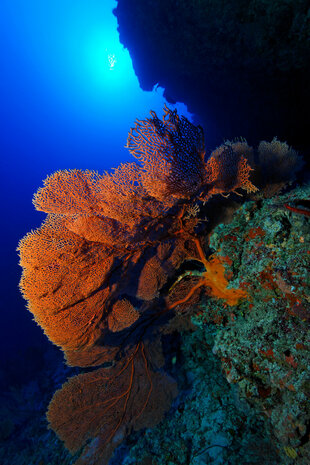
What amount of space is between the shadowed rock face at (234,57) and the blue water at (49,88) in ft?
111

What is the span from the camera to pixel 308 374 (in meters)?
1.99

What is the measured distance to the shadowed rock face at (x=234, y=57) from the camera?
6602mm

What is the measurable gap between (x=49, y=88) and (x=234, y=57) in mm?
100110

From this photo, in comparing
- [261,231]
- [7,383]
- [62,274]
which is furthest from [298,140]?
[7,383]

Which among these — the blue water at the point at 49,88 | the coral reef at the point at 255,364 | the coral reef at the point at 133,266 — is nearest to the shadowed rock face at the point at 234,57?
the coral reef at the point at 133,266

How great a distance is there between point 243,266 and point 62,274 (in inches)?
101

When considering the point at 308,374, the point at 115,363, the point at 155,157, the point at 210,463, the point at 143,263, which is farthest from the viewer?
the point at 115,363

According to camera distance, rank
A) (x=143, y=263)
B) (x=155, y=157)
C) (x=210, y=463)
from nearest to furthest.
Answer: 1. (x=155, y=157)
2. (x=210, y=463)
3. (x=143, y=263)

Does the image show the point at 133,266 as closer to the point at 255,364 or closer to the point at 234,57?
the point at 255,364

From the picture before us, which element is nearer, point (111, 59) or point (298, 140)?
point (298, 140)

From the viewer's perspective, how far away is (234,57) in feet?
28.0

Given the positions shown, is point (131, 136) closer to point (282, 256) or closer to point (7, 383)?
point (282, 256)

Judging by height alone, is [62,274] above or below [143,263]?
above

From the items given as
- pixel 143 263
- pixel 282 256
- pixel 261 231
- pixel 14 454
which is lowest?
pixel 14 454
